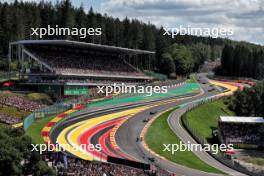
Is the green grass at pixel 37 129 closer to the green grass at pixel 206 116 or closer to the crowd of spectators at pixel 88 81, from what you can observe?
the crowd of spectators at pixel 88 81

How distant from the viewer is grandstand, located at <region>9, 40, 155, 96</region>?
81938 mm

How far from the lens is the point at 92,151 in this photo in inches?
2105

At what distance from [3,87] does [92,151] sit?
29.9m

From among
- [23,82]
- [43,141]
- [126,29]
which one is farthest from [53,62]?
[126,29]

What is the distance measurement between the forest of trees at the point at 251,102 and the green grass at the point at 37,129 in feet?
127

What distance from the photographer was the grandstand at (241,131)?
68938mm

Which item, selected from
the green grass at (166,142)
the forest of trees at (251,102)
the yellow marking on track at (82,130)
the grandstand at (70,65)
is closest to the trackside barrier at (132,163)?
the yellow marking on track at (82,130)

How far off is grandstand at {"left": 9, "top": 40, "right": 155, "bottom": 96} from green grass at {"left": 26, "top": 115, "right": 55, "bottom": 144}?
16343mm

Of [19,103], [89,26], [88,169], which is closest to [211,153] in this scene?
[88,169]

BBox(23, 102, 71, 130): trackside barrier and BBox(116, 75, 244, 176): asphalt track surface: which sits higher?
BBox(23, 102, 71, 130): trackside barrier

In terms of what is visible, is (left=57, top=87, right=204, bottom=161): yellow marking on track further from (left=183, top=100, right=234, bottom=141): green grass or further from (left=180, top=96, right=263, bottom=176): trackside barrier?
(left=180, top=96, right=263, bottom=176): trackside barrier

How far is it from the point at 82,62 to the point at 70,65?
15.8 feet

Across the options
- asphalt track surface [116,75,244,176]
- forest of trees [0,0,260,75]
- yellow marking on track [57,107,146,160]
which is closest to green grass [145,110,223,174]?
asphalt track surface [116,75,244,176]

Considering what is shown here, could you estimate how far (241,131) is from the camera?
7062 centimetres
